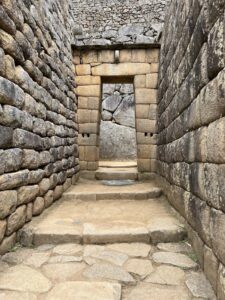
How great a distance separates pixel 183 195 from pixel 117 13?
41.7ft

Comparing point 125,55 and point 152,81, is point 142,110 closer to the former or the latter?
point 152,81

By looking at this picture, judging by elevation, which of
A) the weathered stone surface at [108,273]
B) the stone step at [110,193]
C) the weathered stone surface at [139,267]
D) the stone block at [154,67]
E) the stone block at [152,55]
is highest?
the stone block at [152,55]

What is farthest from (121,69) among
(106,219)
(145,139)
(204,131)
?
(204,131)

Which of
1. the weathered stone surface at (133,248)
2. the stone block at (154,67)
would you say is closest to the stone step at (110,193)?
the weathered stone surface at (133,248)

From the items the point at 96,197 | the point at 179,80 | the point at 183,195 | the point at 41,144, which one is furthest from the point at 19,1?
the point at 96,197

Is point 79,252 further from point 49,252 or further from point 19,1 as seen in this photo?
point 19,1

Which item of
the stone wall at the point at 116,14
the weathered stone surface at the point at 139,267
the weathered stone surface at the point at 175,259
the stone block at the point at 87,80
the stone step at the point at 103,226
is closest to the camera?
the weathered stone surface at the point at 139,267

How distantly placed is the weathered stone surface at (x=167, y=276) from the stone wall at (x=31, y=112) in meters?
1.31

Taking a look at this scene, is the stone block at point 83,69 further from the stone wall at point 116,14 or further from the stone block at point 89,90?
the stone wall at point 116,14

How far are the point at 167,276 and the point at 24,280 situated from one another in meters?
1.04

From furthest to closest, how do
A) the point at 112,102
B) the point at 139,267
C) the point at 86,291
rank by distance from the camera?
1. the point at 112,102
2. the point at 139,267
3. the point at 86,291

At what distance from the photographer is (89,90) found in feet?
19.1

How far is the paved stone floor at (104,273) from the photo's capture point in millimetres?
1647

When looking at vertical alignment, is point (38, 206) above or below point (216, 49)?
below
